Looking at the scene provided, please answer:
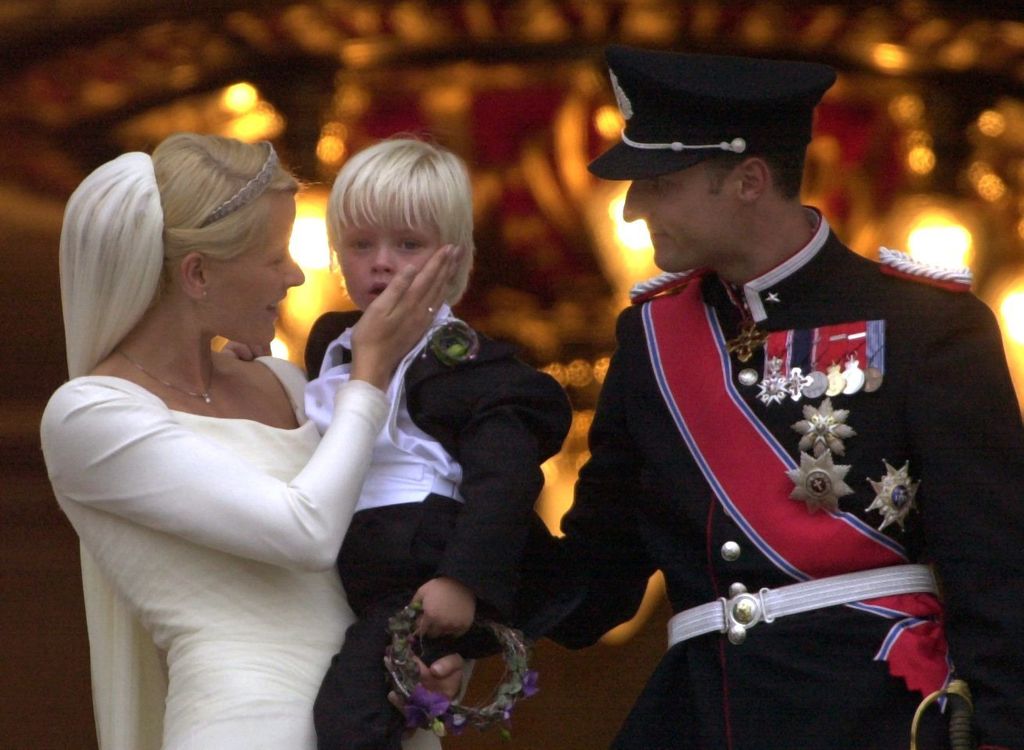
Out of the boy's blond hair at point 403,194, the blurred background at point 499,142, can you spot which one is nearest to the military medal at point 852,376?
the boy's blond hair at point 403,194

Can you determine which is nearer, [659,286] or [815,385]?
[815,385]

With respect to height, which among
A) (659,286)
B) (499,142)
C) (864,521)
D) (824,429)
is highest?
(499,142)

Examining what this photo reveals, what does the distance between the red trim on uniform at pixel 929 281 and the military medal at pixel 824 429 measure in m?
0.19

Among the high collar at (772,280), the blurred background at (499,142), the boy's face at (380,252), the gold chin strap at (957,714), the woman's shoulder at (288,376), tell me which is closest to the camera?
the gold chin strap at (957,714)

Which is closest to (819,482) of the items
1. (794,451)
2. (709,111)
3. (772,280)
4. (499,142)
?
(794,451)

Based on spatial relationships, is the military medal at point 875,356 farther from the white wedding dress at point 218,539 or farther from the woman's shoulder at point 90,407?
the woman's shoulder at point 90,407

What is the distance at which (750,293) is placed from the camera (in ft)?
8.48

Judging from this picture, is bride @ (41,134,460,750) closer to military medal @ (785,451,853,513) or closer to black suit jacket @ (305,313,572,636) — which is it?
black suit jacket @ (305,313,572,636)

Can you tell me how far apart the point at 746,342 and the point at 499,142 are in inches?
60.9

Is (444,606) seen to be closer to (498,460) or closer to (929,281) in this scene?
(498,460)

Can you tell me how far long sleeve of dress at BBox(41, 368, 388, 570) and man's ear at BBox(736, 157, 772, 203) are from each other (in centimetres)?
52

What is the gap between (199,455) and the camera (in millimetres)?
2504

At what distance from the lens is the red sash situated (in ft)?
8.01

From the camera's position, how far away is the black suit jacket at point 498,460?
2.52m
